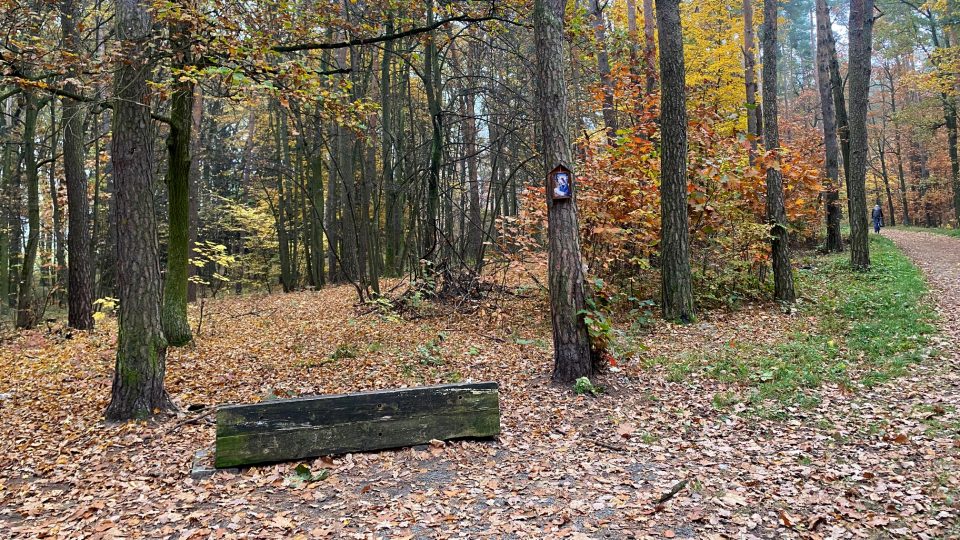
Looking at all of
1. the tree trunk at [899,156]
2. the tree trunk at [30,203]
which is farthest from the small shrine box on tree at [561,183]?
the tree trunk at [899,156]

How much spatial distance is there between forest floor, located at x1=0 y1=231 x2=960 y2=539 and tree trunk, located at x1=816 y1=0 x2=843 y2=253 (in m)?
7.24

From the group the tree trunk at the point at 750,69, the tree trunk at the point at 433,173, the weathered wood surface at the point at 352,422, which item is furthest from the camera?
the tree trunk at the point at 750,69

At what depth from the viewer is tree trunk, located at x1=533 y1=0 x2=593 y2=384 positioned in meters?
6.43

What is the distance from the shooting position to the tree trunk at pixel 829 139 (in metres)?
15.6

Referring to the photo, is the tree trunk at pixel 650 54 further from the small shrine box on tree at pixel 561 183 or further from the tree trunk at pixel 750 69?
the small shrine box on tree at pixel 561 183

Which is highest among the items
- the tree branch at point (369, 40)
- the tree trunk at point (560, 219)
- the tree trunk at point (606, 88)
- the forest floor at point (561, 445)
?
the tree trunk at point (606, 88)

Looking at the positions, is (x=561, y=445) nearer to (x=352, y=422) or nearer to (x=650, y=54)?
(x=352, y=422)

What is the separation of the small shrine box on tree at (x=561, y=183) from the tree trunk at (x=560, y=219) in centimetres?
4

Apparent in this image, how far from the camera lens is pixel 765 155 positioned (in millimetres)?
10031

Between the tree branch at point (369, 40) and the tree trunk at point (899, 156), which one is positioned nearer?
the tree branch at point (369, 40)

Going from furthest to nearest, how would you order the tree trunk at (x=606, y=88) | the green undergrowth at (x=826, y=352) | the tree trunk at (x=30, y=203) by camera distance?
the tree trunk at (x=30, y=203) < the tree trunk at (x=606, y=88) < the green undergrowth at (x=826, y=352)

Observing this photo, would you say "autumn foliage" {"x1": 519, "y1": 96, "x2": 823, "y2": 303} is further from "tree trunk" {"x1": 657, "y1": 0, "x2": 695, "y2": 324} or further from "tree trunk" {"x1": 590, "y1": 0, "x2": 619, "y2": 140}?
"tree trunk" {"x1": 657, "y1": 0, "x2": 695, "y2": 324}

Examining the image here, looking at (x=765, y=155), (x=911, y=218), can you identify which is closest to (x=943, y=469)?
(x=765, y=155)

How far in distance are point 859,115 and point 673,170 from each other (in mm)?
6396
